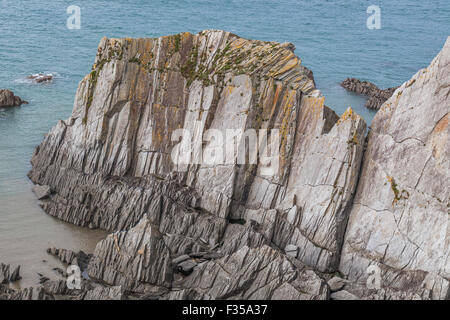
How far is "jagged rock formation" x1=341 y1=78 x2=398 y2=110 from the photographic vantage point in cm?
9051

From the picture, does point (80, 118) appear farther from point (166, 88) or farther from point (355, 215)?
point (355, 215)

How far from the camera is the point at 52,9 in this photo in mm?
129125

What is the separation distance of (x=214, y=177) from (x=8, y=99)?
123 feet

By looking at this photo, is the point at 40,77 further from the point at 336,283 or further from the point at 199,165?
the point at 336,283

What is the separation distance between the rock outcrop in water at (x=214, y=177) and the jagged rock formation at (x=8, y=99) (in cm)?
1840

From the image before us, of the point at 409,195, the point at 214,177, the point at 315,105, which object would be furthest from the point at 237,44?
the point at 409,195

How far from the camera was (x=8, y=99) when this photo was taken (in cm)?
7919

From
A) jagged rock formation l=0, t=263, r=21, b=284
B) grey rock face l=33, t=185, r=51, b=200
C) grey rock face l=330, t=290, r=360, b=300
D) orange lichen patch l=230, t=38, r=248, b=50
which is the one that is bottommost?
jagged rock formation l=0, t=263, r=21, b=284

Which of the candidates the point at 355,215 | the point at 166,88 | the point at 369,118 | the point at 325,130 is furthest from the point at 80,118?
the point at 369,118

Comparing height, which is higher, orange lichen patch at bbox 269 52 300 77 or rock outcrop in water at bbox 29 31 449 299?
orange lichen patch at bbox 269 52 300 77

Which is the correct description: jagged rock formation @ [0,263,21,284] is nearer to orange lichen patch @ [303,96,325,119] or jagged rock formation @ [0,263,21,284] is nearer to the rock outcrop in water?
the rock outcrop in water

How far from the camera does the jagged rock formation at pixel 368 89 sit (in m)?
90.5

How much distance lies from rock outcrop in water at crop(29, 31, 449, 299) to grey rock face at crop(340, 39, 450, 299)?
198 millimetres
